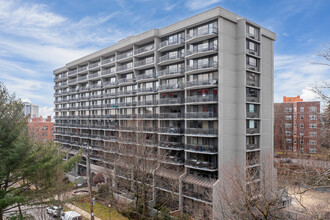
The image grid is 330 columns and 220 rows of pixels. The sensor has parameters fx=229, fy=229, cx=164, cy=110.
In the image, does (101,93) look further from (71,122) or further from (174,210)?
(174,210)

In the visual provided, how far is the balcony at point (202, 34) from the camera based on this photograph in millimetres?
28281

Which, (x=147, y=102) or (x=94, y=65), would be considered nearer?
(x=147, y=102)

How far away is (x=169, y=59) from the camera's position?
111 ft

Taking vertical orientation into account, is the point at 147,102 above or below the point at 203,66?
below

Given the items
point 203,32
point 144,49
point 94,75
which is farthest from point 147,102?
point 94,75

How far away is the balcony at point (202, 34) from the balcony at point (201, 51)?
44.9 inches

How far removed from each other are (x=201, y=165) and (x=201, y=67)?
1240cm

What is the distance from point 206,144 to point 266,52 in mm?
16060

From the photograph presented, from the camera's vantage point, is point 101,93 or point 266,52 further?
point 101,93

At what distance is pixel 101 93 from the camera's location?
160ft

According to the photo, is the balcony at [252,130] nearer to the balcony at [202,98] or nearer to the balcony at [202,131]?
the balcony at [202,131]

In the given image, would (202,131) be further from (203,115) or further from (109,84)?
(109,84)

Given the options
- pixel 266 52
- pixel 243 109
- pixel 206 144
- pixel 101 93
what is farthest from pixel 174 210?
pixel 101 93

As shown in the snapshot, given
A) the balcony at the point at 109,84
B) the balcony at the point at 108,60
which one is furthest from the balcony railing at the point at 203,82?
the balcony at the point at 108,60
